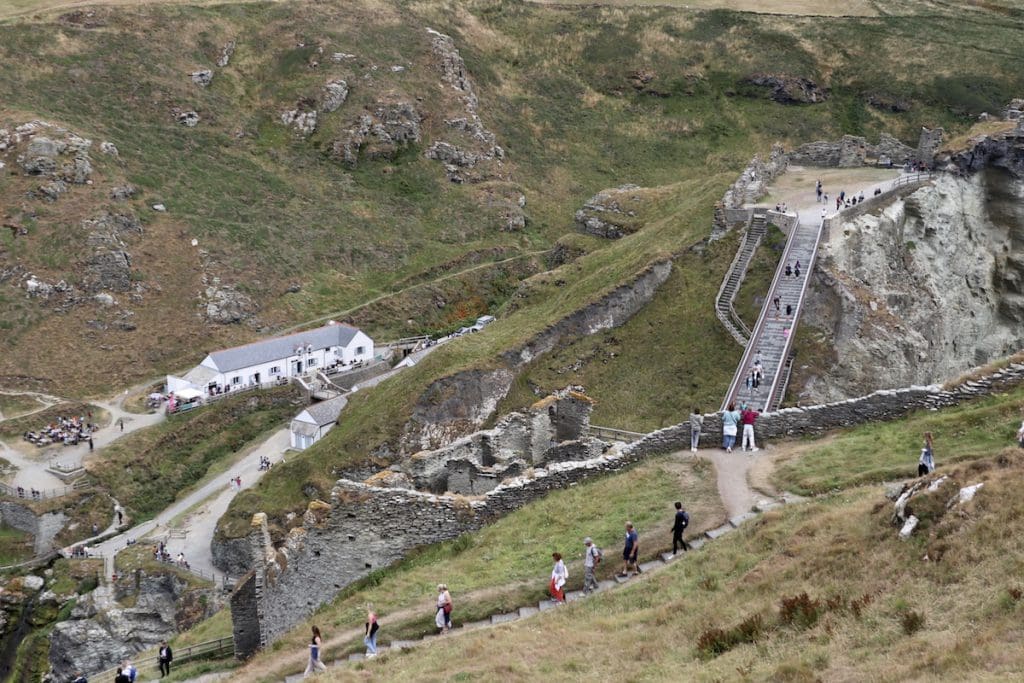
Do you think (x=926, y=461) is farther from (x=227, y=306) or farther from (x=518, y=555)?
(x=227, y=306)

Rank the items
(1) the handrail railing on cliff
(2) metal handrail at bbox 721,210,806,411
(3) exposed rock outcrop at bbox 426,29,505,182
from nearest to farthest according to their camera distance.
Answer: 1. (1) the handrail railing on cliff
2. (2) metal handrail at bbox 721,210,806,411
3. (3) exposed rock outcrop at bbox 426,29,505,182

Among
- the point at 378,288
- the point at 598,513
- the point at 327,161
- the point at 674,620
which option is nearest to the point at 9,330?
the point at 378,288

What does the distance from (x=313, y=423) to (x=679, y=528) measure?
49.6 metres

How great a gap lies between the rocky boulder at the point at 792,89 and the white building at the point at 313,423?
92531mm

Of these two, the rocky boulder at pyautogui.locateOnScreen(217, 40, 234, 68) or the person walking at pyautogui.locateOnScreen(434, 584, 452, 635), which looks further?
the rocky boulder at pyautogui.locateOnScreen(217, 40, 234, 68)

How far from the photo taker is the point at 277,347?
8650 cm

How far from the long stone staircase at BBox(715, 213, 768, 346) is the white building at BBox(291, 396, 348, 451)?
101ft

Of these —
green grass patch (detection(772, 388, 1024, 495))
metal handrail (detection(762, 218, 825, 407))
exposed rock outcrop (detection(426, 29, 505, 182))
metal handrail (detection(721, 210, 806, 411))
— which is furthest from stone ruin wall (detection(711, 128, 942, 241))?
exposed rock outcrop (detection(426, 29, 505, 182))

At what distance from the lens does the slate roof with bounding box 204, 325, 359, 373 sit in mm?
83312

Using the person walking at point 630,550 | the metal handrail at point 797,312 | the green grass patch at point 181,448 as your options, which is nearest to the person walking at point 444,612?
the person walking at point 630,550

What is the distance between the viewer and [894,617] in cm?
1686

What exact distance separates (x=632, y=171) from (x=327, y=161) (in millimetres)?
40226

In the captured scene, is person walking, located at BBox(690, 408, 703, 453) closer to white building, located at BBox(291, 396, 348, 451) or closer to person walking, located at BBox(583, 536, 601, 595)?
person walking, located at BBox(583, 536, 601, 595)

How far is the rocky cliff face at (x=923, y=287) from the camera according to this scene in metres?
47.3
